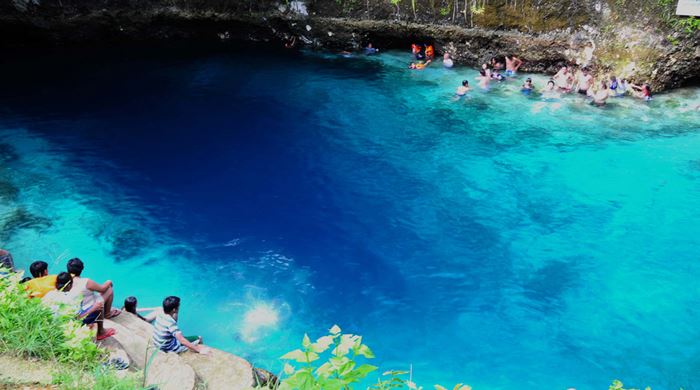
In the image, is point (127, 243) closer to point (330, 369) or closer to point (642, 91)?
point (330, 369)

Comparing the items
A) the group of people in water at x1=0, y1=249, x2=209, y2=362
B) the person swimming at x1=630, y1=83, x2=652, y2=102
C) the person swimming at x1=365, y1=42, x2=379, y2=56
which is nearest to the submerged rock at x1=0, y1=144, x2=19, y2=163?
the group of people in water at x1=0, y1=249, x2=209, y2=362

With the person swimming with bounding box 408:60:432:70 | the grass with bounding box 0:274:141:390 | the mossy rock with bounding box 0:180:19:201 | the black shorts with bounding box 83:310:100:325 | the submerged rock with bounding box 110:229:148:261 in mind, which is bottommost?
the submerged rock with bounding box 110:229:148:261

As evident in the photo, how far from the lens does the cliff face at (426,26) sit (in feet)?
49.7

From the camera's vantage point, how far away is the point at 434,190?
1142 centimetres

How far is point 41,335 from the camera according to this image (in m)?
4.32

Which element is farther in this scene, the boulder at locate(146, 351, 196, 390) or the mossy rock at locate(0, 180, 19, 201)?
the mossy rock at locate(0, 180, 19, 201)

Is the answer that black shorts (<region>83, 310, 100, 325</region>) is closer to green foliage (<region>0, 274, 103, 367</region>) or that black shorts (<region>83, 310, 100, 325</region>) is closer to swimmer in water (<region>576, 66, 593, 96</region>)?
green foliage (<region>0, 274, 103, 367</region>)

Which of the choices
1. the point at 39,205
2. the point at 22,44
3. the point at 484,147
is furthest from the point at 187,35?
the point at 484,147

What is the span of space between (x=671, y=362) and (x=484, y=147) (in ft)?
22.5

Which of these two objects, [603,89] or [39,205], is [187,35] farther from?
[603,89]

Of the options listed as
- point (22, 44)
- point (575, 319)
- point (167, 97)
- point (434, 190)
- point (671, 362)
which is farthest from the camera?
point (22, 44)

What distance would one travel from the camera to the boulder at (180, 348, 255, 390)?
582cm

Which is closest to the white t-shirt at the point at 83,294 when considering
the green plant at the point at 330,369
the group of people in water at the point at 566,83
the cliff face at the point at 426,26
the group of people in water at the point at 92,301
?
the group of people in water at the point at 92,301

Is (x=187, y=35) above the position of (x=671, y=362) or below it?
above
